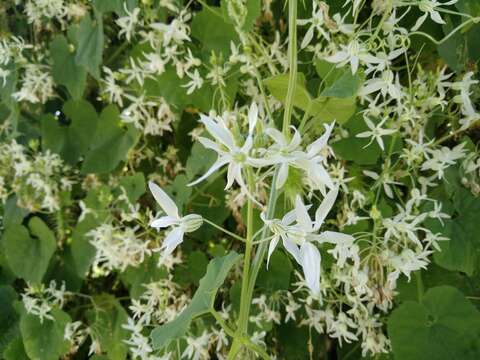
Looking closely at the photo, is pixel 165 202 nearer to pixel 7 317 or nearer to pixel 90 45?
pixel 90 45

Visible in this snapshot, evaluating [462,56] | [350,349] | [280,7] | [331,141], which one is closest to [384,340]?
[350,349]

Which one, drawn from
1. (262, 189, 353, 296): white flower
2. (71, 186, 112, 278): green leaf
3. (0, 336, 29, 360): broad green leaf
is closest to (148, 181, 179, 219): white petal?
(262, 189, 353, 296): white flower

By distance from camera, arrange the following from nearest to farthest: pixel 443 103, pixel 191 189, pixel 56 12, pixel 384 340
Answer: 1. pixel 443 103
2. pixel 384 340
3. pixel 191 189
4. pixel 56 12

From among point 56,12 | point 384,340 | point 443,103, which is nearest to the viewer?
point 443,103

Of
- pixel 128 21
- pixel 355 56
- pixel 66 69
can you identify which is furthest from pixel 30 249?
pixel 355 56

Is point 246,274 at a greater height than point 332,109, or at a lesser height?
lesser

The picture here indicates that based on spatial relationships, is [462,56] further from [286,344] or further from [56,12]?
[56,12]
